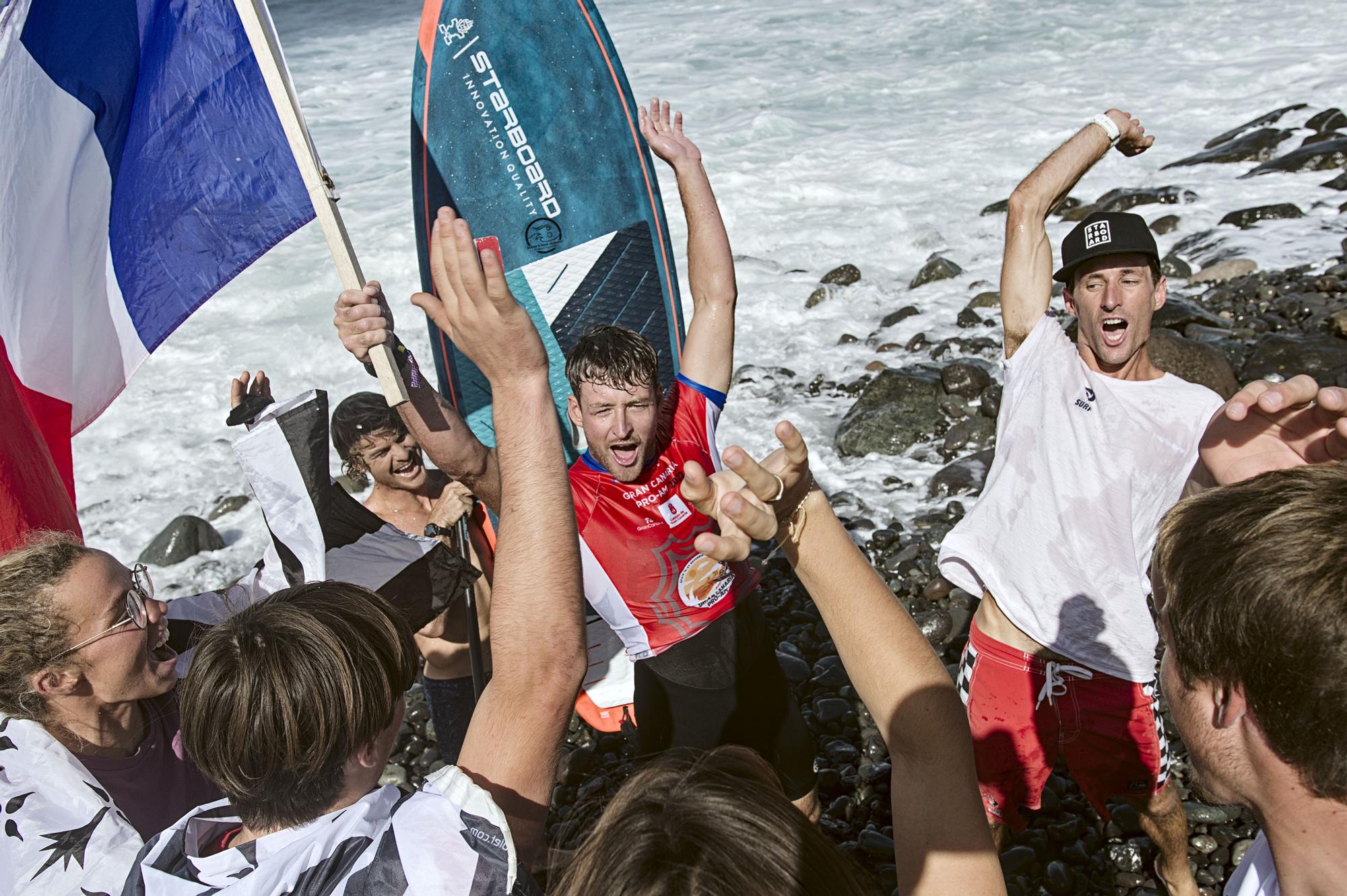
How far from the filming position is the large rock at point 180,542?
7.17m

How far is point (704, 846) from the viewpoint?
1300 mm

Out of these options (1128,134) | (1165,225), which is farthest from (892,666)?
(1165,225)

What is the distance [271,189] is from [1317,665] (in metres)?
3.28

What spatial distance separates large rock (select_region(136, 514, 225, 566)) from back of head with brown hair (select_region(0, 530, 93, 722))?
5.21m

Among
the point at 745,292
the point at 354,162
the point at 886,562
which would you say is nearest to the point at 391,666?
the point at 886,562

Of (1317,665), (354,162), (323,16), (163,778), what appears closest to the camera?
(1317,665)

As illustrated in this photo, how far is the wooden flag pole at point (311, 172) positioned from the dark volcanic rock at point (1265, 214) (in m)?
8.85


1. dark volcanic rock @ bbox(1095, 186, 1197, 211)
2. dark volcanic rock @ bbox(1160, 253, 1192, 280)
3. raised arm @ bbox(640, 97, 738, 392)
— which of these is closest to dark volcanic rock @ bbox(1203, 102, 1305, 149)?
dark volcanic rock @ bbox(1095, 186, 1197, 211)

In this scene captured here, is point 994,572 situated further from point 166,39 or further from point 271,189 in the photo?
point 166,39

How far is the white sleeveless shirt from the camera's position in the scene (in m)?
3.04

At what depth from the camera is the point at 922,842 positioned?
62.9 inches

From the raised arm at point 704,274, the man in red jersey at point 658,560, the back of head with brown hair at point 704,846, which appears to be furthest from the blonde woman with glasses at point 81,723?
the raised arm at point 704,274

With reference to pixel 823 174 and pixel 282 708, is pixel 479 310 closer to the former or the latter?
pixel 282 708

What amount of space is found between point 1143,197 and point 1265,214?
4.95 feet
